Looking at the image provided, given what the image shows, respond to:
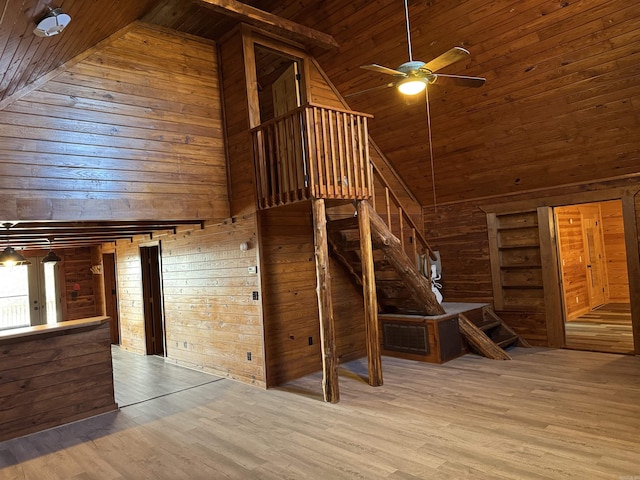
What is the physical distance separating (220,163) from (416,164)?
126 inches

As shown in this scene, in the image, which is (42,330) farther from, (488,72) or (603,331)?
(603,331)

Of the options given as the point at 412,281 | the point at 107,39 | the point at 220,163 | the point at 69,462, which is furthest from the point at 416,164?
the point at 69,462

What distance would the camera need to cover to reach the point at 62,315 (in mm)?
9383

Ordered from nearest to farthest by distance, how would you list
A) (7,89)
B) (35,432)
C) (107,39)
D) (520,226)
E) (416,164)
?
(7,89) < (35,432) < (107,39) < (520,226) < (416,164)

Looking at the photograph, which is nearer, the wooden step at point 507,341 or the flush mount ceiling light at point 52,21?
the flush mount ceiling light at point 52,21

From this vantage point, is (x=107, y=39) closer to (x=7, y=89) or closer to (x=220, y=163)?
(x=7, y=89)

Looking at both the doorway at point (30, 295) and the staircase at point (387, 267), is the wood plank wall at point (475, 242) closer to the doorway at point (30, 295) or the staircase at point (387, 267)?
the staircase at point (387, 267)

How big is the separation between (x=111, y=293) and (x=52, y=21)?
24.7ft

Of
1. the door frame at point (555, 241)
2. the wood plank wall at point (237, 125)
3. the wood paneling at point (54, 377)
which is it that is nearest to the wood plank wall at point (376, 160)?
the wood plank wall at point (237, 125)

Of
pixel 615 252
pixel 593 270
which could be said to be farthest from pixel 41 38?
pixel 615 252

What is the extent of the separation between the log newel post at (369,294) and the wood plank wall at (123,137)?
185cm

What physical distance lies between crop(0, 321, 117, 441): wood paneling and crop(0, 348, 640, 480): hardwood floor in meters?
0.18

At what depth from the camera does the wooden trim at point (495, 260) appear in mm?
6730

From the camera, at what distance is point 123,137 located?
4.80m
